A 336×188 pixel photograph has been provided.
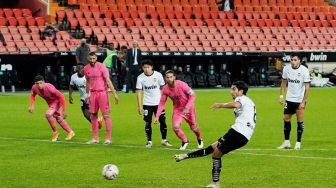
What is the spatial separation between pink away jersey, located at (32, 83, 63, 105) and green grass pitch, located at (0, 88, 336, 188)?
3.13ft

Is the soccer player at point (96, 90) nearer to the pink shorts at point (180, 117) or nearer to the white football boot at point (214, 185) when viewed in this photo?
the pink shorts at point (180, 117)

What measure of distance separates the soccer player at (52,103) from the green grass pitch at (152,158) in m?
0.32

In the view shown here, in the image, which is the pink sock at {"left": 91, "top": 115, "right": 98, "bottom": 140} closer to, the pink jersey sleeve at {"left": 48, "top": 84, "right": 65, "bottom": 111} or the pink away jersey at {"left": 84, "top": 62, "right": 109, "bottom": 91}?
the pink away jersey at {"left": 84, "top": 62, "right": 109, "bottom": 91}

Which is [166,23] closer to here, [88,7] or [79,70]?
[88,7]

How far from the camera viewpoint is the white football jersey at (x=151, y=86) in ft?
59.8

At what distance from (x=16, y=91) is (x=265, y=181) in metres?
26.8

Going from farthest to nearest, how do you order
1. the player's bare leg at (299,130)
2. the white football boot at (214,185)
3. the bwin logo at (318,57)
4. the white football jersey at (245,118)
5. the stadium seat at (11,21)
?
the bwin logo at (318,57) < the stadium seat at (11,21) < the player's bare leg at (299,130) < the white football jersey at (245,118) < the white football boot at (214,185)

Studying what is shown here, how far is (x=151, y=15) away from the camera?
46219 millimetres

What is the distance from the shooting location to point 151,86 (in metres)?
18.2

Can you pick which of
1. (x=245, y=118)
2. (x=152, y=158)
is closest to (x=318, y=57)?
(x=152, y=158)

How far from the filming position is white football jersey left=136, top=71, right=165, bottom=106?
18223 mm

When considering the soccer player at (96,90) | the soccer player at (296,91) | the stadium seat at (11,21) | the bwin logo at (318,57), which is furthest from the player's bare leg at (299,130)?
the bwin logo at (318,57)

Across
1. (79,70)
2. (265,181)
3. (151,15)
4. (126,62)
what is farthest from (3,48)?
(265,181)

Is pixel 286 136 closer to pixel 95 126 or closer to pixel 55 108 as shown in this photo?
pixel 95 126
